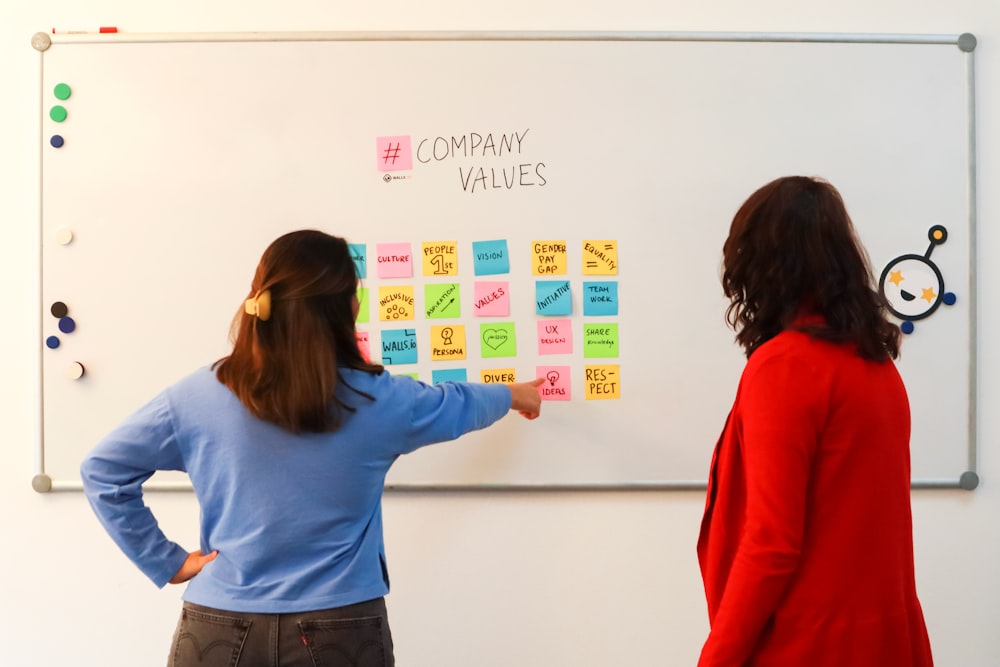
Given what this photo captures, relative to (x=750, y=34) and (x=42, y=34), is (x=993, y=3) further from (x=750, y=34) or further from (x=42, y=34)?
(x=42, y=34)

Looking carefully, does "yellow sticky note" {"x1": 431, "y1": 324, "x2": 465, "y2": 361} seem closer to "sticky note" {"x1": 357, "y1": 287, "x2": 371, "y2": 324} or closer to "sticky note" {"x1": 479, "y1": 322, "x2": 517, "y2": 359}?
"sticky note" {"x1": 479, "y1": 322, "x2": 517, "y2": 359}

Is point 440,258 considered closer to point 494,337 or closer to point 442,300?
point 442,300

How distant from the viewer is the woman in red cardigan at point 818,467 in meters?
1.08

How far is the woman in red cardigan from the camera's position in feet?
3.54

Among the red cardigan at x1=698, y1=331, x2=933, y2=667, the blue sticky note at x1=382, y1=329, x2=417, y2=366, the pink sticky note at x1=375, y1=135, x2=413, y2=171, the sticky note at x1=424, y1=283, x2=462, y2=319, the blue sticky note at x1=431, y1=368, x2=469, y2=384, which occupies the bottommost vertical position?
the red cardigan at x1=698, y1=331, x2=933, y2=667

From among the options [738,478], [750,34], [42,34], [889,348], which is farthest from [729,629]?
[42,34]

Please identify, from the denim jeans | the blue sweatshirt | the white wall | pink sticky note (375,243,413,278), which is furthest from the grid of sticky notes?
the denim jeans

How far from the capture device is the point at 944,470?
6.54ft

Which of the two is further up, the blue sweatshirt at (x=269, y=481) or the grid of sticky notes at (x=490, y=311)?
the grid of sticky notes at (x=490, y=311)

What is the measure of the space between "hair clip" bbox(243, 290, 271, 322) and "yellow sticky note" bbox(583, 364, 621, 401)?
0.92 meters

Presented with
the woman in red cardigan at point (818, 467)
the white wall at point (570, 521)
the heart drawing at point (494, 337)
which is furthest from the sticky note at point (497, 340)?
the woman in red cardigan at point (818, 467)

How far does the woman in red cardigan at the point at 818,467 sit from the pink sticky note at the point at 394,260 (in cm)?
100

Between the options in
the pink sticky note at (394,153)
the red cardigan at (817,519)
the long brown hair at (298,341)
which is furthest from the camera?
the pink sticky note at (394,153)

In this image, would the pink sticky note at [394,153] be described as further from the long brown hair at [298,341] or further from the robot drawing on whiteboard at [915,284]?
the robot drawing on whiteboard at [915,284]
